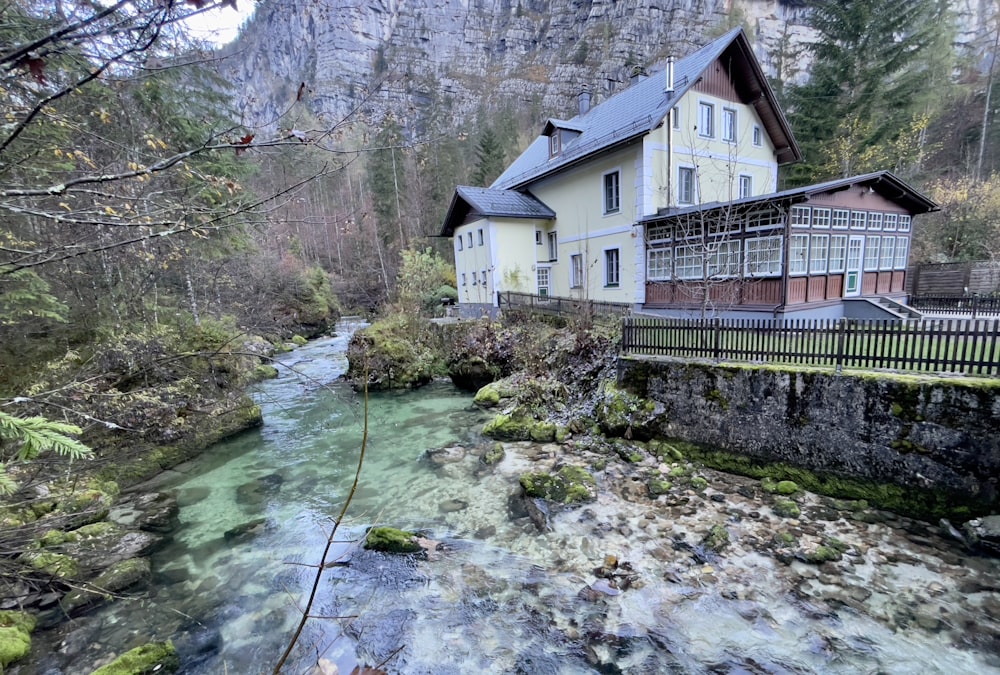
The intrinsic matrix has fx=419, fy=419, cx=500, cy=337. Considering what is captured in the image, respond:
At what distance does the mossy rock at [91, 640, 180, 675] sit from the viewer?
4227 millimetres

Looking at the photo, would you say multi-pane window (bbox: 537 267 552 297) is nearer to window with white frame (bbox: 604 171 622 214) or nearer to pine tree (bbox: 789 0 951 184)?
window with white frame (bbox: 604 171 622 214)

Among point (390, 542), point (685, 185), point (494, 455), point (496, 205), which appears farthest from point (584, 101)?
point (390, 542)

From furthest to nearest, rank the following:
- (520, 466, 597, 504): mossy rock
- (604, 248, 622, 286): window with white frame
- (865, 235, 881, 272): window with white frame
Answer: (604, 248, 622, 286): window with white frame, (865, 235, 881, 272): window with white frame, (520, 466, 597, 504): mossy rock

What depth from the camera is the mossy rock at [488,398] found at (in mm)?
12781

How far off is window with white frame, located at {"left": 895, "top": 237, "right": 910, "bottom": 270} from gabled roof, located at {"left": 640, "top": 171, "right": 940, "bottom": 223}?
1.10 metres

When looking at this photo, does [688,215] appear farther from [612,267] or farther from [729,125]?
[729,125]

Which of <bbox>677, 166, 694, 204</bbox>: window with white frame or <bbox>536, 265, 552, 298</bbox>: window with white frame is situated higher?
<bbox>677, 166, 694, 204</bbox>: window with white frame

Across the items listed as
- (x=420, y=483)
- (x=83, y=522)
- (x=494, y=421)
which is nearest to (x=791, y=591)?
(x=420, y=483)

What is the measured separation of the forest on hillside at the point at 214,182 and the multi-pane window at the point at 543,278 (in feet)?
20.2

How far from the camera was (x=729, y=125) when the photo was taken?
17.3 meters

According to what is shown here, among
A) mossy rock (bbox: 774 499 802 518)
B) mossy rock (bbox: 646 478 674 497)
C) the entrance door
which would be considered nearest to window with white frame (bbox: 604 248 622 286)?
the entrance door

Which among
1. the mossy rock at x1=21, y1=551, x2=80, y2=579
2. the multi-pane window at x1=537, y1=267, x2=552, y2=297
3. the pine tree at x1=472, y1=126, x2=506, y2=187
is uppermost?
the pine tree at x1=472, y1=126, x2=506, y2=187

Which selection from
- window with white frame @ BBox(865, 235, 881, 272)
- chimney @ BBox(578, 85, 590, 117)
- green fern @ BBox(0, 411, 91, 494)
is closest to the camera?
green fern @ BBox(0, 411, 91, 494)

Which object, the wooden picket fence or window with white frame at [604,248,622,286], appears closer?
the wooden picket fence
